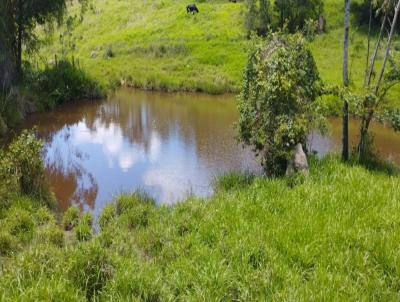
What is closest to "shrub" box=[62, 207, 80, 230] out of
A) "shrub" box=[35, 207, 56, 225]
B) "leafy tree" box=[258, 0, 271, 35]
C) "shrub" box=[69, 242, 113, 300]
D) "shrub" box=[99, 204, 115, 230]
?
"shrub" box=[35, 207, 56, 225]

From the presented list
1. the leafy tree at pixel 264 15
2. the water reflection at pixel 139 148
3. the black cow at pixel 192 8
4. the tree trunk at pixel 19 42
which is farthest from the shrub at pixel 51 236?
the black cow at pixel 192 8

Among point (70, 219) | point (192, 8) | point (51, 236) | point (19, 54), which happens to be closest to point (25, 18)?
point (19, 54)

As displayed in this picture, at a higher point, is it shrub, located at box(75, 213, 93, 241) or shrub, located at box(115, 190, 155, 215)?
shrub, located at box(115, 190, 155, 215)

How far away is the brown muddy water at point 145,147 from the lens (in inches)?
553

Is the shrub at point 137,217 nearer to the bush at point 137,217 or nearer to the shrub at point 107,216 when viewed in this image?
the bush at point 137,217

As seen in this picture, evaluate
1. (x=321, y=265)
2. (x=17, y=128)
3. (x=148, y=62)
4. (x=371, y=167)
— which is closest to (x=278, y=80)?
(x=371, y=167)

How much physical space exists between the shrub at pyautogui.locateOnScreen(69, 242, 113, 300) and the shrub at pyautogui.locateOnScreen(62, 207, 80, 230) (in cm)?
350

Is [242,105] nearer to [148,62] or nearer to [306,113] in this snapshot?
[306,113]

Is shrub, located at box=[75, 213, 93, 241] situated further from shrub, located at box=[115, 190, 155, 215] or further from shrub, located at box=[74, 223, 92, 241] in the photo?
shrub, located at box=[115, 190, 155, 215]

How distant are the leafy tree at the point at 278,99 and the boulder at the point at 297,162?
0.48 ft

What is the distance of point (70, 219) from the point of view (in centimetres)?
1086

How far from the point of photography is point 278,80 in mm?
12258

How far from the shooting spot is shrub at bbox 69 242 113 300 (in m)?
6.88

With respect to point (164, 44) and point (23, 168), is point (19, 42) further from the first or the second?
point (23, 168)
